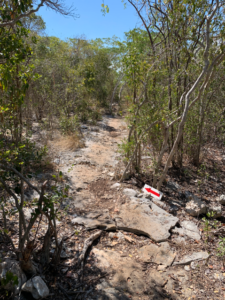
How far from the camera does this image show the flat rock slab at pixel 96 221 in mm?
3896

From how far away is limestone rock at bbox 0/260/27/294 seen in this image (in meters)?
2.12

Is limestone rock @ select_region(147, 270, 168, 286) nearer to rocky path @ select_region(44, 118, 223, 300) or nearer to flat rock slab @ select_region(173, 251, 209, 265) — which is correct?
rocky path @ select_region(44, 118, 223, 300)

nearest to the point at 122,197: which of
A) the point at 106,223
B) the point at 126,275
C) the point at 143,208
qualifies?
the point at 143,208

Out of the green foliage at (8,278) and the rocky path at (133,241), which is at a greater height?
the green foliage at (8,278)

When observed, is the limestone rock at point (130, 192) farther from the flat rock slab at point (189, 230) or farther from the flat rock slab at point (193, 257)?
the flat rock slab at point (193, 257)

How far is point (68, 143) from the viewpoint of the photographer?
8.02m

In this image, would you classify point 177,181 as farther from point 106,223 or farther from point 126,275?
point 126,275

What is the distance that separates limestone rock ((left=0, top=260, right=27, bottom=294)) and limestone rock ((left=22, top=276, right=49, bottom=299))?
0.06 metres

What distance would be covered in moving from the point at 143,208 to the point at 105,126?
8.49 meters

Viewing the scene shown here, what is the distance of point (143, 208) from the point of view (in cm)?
451

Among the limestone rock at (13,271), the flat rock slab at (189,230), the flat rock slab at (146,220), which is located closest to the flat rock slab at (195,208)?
the flat rock slab at (189,230)

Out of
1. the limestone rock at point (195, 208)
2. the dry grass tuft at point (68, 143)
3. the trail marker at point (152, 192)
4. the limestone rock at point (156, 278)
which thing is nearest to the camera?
the limestone rock at point (156, 278)

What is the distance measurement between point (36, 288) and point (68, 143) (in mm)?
6054

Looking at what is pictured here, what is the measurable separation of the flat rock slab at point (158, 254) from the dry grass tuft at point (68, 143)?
4944mm
